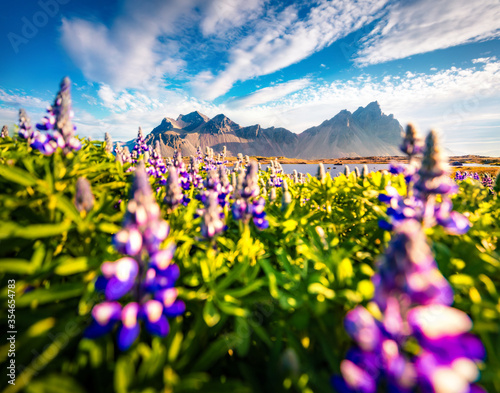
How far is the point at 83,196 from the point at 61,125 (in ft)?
5.37

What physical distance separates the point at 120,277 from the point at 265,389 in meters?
1.30

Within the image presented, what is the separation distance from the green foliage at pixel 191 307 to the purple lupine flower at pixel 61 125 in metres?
0.18

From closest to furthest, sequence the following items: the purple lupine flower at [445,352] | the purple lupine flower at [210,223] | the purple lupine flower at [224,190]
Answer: the purple lupine flower at [445,352] < the purple lupine flower at [210,223] < the purple lupine flower at [224,190]

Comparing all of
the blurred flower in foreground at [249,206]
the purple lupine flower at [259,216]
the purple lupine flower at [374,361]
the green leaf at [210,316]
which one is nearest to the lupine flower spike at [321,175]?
the blurred flower in foreground at [249,206]

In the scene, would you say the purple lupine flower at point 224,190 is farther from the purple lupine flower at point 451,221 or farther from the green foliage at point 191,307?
the purple lupine flower at point 451,221

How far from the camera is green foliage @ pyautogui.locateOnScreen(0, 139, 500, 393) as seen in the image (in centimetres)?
140

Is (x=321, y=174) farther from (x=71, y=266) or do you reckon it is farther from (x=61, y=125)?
(x=61, y=125)

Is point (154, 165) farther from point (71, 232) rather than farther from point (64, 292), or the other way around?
point (64, 292)

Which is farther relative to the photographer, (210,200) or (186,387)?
(210,200)

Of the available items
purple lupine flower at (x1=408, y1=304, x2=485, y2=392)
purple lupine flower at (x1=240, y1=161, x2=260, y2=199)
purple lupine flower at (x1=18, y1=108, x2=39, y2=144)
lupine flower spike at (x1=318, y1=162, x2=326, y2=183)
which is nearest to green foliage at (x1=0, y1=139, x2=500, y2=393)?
purple lupine flower at (x1=408, y1=304, x2=485, y2=392)

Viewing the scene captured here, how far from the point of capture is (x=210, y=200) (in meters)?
2.67

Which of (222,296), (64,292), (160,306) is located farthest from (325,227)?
(64,292)

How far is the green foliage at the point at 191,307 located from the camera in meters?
1.40

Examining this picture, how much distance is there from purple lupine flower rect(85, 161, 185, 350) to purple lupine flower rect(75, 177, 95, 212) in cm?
82
